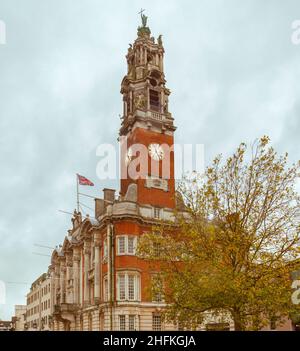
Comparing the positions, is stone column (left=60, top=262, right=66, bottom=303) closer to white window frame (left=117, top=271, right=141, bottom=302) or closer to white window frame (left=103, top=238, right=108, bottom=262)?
white window frame (left=103, top=238, right=108, bottom=262)

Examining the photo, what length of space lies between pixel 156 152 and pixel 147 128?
Answer: 323 cm

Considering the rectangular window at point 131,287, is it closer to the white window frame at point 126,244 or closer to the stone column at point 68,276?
the white window frame at point 126,244

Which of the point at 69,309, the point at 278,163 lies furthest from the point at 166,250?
the point at 69,309

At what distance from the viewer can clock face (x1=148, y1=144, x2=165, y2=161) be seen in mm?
54500

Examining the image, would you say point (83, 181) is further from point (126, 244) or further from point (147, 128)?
point (147, 128)

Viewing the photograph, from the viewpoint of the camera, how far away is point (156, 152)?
180 ft

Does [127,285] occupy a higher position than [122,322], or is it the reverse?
[127,285]

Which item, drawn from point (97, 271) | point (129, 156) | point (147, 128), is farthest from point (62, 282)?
point (147, 128)

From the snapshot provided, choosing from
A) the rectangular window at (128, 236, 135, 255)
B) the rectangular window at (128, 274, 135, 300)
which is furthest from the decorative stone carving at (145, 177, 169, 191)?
the rectangular window at (128, 274, 135, 300)

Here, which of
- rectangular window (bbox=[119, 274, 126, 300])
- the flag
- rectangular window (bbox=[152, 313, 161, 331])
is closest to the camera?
rectangular window (bbox=[119, 274, 126, 300])

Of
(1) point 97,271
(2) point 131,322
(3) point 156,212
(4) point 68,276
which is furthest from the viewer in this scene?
(4) point 68,276

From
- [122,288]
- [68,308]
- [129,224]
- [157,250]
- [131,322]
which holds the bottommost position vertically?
[131,322]

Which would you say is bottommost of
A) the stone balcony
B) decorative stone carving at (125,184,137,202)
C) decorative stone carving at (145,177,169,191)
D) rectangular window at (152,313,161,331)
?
rectangular window at (152,313,161,331)

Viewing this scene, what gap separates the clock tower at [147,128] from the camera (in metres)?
52.8
